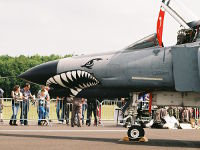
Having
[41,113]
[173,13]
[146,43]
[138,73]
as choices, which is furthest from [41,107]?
[173,13]

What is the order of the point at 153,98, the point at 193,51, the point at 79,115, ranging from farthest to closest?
the point at 79,115, the point at 153,98, the point at 193,51

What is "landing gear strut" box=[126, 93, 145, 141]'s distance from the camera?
40.8 ft

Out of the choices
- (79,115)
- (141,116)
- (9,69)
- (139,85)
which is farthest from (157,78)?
(9,69)

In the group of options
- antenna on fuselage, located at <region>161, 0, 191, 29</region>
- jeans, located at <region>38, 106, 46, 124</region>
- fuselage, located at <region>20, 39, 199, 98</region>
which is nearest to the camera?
fuselage, located at <region>20, 39, 199, 98</region>

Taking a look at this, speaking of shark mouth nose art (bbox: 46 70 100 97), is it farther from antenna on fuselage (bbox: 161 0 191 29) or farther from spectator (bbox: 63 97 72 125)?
spectator (bbox: 63 97 72 125)

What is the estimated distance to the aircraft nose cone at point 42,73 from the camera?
13125 millimetres

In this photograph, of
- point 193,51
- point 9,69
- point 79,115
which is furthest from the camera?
point 9,69

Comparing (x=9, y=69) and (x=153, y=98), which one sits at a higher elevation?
(x=9, y=69)

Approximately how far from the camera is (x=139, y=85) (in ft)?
39.9

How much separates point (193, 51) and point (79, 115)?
1015 cm

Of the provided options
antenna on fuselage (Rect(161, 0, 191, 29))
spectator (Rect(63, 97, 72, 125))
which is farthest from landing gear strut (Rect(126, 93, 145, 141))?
spectator (Rect(63, 97, 72, 125))

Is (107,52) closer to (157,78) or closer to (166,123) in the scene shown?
(157,78)

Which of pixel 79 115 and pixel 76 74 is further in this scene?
pixel 79 115

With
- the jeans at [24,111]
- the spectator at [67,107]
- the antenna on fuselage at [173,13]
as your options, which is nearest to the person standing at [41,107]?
the jeans at [24,111]
